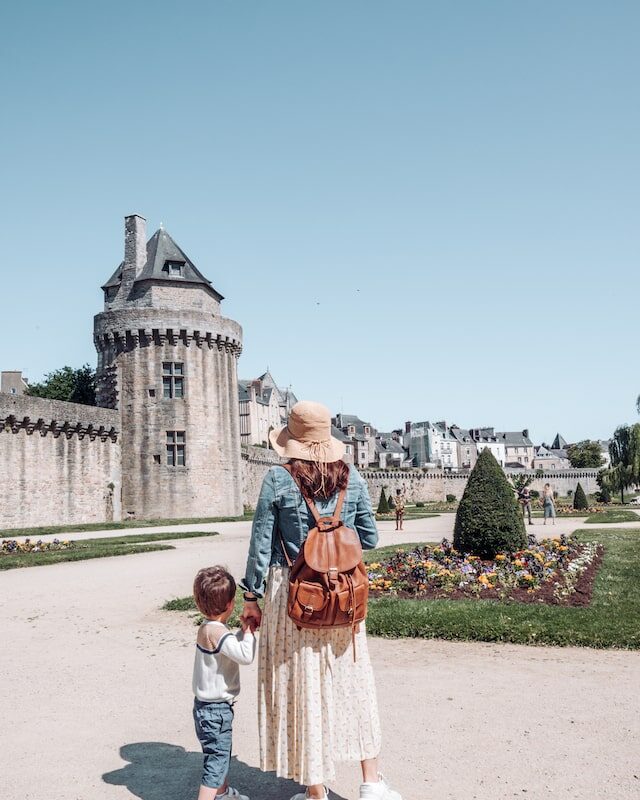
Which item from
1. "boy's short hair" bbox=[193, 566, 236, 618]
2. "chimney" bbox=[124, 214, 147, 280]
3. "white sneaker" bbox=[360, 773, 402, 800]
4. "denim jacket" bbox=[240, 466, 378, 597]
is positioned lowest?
"white sneaker" bbox=[360, 773, 402, 800]

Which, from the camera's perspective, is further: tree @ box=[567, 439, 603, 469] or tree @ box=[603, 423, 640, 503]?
tree @ box=[567, 439, 603, 469]

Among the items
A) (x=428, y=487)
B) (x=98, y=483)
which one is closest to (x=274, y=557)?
(x=98, y=483)

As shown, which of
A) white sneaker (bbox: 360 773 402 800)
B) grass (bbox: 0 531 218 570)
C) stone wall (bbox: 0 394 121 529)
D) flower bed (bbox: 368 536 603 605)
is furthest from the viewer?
stone wall (bbox: 0 394 121 529)

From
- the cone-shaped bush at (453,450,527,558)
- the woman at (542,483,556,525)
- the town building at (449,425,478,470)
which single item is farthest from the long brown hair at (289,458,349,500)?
the town building at (449,425,478,470)

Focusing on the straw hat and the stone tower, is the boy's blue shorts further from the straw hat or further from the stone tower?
the stone tower

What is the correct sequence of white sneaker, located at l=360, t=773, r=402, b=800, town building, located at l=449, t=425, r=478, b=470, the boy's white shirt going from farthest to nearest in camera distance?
town building, located at l=449, t=425, r=478, b=470, the boy's white shirt, white sneaker, located at l=360, t=773, r=402, b=800

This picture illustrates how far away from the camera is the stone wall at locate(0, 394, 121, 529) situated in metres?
26.9

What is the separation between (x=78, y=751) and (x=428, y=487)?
7812cm

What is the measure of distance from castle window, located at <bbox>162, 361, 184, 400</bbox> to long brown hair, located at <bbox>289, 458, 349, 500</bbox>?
101 ft

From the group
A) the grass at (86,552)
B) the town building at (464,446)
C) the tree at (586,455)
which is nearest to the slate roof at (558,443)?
the tree at (586,455)

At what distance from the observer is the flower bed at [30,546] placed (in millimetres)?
18152

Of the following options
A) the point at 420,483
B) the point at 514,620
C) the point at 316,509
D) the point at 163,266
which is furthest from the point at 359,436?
the point at 316,509

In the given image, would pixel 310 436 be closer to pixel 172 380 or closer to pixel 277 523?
pixel 277 523

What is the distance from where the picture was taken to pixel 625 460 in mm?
47969
